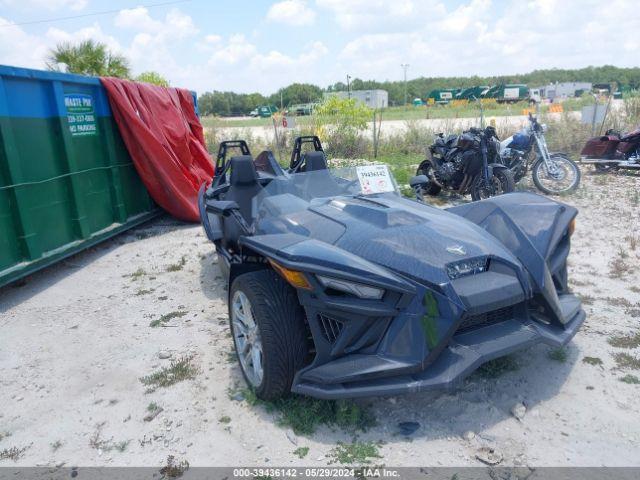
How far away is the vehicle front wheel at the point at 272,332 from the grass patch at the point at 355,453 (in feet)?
1.40

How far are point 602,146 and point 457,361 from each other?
31.8ft

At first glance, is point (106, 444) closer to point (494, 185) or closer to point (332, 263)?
point (332, 263)

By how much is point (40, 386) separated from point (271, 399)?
1.76 m

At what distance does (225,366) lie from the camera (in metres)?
3.40

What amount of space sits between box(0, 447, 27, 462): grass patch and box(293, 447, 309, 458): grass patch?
151 centimetres

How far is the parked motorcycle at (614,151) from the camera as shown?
9805 millimetres

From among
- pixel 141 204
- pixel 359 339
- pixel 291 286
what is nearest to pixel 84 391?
pixel 291 286

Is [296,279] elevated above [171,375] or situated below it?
above

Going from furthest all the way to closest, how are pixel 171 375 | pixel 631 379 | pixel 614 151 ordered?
pixel 614 151 → pixel 171 375 → pixel 631 379

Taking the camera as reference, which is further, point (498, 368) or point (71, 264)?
point (71, 264)

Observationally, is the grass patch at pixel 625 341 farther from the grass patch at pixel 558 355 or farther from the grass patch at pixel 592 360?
the grass patch at pixel 558 355

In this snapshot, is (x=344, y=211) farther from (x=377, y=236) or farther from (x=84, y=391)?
(x=84, y=391)

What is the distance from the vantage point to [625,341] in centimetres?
342

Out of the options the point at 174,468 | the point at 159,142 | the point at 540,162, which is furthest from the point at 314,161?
the point at 540,162
